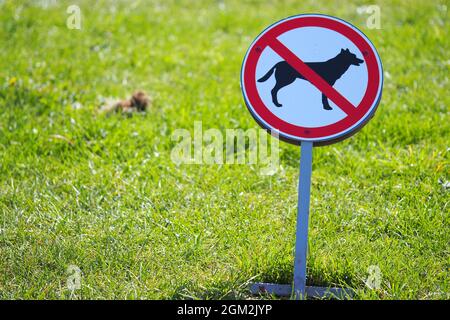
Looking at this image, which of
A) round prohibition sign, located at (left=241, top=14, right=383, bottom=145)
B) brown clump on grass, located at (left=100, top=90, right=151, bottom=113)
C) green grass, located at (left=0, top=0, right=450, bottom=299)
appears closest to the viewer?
round prohibition sign, located at (left=241, top=14, right=383, bottom=145)

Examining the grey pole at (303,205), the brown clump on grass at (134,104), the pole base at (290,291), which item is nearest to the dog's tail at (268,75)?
the grey pole at (303,205)

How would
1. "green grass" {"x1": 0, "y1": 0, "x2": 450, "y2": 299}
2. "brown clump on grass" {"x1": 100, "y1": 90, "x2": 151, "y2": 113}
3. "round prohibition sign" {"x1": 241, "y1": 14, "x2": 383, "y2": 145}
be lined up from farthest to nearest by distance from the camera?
"brown clump on grass" {"x1": 100, "y1": 90, "x2": 151, "y2": 113} < "green grass" {"x1": 0, "y1": 0, "x2": 450, "y2": 299} < "round prohibition sign" {"x1": 241, "y1": 14, "x2": 383, "y2": 145}

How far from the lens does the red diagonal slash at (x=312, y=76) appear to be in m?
3.01

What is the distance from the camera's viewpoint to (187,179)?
13.7ft

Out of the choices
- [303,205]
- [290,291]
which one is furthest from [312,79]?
[290,291]

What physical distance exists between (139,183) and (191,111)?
112 cm

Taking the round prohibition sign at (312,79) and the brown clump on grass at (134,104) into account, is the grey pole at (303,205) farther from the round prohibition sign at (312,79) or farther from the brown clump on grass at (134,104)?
the brown clump on grass at (134,104)

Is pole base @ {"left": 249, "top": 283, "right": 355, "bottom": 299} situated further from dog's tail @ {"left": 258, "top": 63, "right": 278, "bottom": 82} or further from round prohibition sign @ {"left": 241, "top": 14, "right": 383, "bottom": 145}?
dog's tail @ {"left": 258, "top": 63, "right": 278, "bottom": 82}

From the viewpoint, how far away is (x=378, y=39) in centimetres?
615

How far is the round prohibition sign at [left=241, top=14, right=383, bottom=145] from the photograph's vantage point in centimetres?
300

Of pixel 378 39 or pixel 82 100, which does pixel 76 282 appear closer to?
pixel 82 100

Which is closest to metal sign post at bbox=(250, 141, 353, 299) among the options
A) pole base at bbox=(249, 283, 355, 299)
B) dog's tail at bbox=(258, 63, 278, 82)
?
pole base at bbox=(249, 283, 355, 299)

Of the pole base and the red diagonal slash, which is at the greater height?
the red diagonal slash
